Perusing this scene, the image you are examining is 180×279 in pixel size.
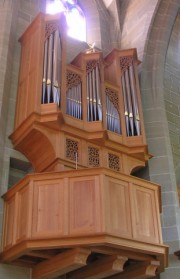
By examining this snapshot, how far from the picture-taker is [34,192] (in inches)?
309

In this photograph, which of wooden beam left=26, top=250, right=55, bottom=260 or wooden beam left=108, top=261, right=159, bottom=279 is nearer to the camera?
wooden beam left=26, top=250, right=55, bottom=260

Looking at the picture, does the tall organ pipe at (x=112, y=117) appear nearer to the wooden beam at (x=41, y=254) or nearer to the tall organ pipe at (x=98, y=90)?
the tall organ pipe at (x=98, y=90)

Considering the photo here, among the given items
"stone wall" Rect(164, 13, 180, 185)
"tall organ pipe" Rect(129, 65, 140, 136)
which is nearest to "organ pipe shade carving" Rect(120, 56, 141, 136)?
"tall organ pipe" Rect(129, 65, 140, 136)

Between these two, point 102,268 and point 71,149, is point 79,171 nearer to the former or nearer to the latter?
point 71,149

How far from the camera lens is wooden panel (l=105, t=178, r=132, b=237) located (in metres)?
7.55

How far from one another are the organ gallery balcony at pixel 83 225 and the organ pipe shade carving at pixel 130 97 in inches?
85.6

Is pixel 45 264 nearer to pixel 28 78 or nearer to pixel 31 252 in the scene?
pixel 31 252

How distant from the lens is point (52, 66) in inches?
391

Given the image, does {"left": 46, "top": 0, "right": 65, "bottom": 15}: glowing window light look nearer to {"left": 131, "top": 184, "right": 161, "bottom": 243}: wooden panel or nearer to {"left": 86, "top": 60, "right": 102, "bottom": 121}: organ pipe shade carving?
{"left": 86, "top": 60, "right": 102, "bottom": 121}: organ pipe shade carving

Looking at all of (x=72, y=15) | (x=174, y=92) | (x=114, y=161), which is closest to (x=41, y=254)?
(x=114, y=161)

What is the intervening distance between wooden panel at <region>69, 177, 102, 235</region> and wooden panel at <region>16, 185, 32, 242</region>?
Answer: 77 centimetres

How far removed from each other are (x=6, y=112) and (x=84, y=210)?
324 cm

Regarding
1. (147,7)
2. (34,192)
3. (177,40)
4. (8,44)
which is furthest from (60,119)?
(177,40)

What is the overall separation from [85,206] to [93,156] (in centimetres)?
211
